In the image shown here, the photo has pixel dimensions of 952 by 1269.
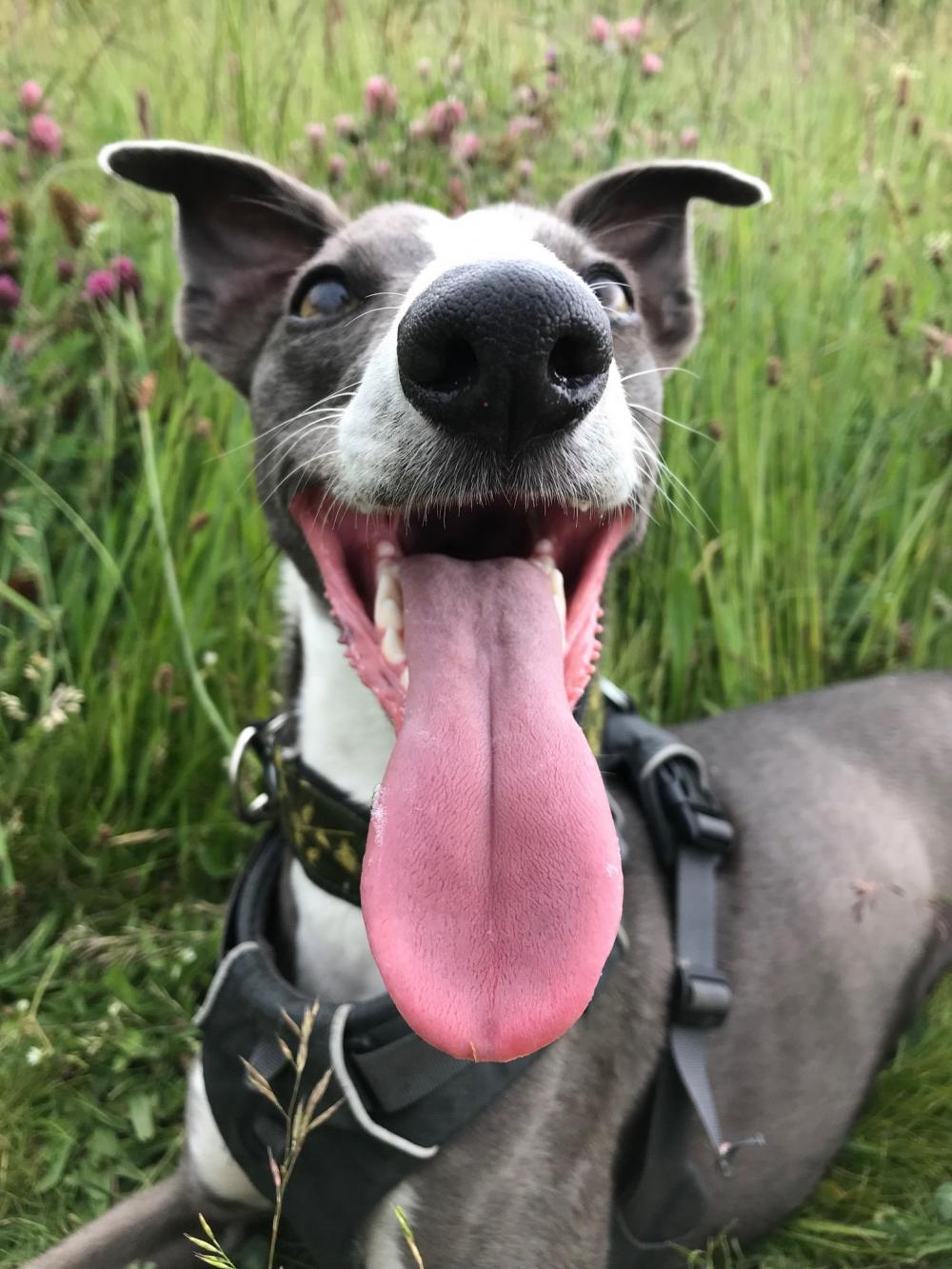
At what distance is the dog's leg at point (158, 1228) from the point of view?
2.08 m

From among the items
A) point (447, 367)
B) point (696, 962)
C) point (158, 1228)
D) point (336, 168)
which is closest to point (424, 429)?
point (447, 367)

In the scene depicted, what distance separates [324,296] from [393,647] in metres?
0.77

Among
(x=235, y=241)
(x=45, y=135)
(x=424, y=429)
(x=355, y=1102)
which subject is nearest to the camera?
(x=424, y=429)

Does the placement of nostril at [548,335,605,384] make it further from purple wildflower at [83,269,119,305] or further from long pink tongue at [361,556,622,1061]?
purple wildflower at [83,269,119,305]

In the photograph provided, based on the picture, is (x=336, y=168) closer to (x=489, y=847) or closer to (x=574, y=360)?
(x=574, y=360)

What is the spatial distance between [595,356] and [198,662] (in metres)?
1.93

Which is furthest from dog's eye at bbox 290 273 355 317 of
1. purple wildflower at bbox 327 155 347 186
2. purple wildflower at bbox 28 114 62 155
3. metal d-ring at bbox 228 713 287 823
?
purple wildflower at bbox 28 114 62 155

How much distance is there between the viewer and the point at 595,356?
148 centimetres

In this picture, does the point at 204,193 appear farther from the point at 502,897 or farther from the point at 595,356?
the point at 502,897

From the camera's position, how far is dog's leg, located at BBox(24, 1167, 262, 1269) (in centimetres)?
208

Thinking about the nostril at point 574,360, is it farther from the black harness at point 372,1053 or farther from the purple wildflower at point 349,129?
the purple wildflower at point 349,129

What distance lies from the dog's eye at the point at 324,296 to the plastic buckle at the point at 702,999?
1459 mm

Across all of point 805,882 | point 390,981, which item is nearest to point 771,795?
point 805,882

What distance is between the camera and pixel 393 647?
1.79m
